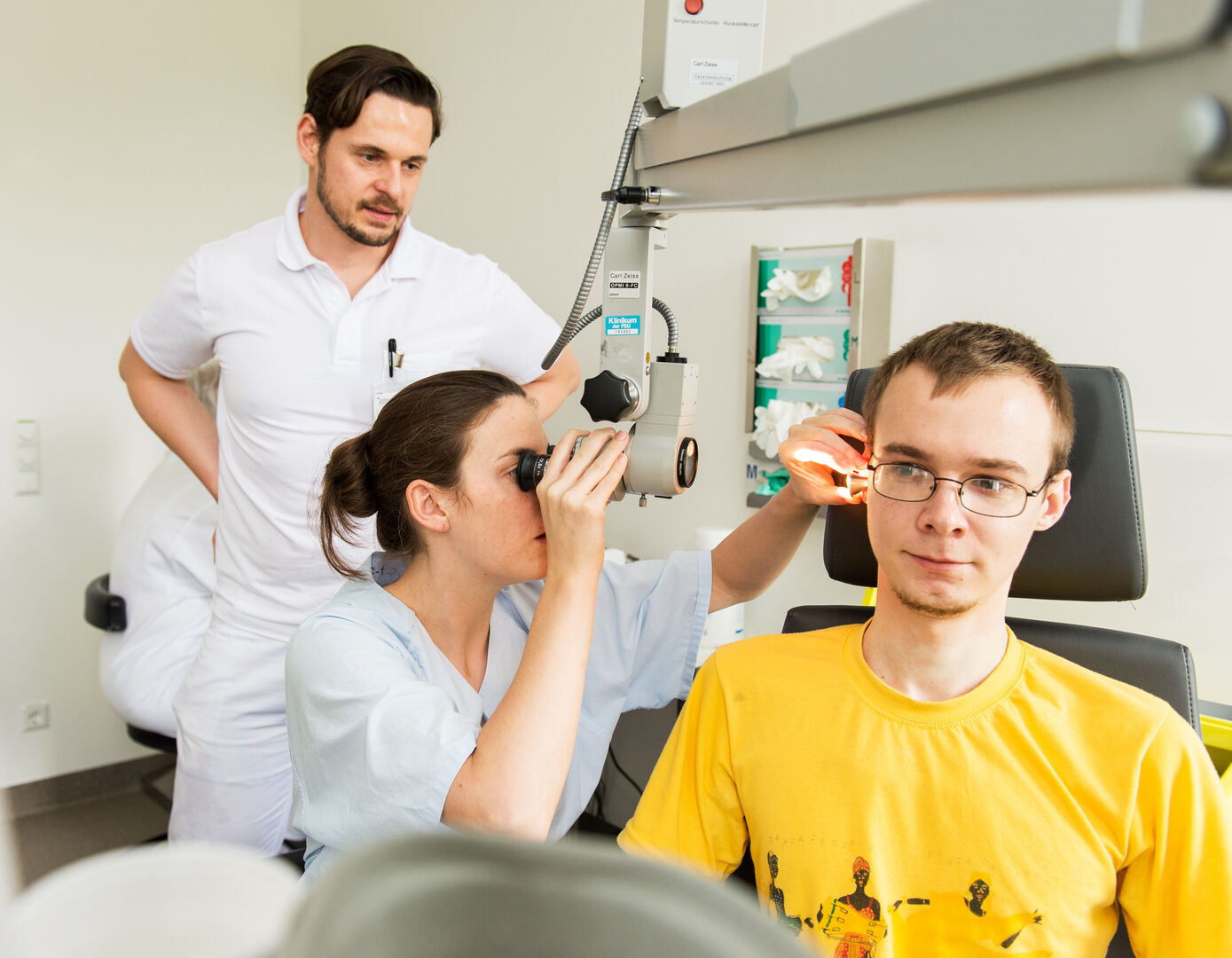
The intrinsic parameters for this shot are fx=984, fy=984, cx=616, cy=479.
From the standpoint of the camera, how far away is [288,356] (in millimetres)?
→ 1970

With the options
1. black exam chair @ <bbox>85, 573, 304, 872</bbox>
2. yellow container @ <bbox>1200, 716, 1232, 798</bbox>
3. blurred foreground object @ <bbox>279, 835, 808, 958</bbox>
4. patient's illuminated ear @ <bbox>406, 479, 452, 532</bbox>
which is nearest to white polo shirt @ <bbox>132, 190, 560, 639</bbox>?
patient's illuminated ear @ <bbox>406, 479, 452, 532</bbox>

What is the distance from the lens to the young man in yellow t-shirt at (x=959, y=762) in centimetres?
118

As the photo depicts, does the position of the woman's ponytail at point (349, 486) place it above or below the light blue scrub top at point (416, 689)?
above

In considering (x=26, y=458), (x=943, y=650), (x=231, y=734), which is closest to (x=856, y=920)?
(x=943, y=650)

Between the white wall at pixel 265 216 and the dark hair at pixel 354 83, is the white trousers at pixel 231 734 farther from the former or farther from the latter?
the dark hair at pixel 354 83

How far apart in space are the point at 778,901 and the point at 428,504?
0.72 m

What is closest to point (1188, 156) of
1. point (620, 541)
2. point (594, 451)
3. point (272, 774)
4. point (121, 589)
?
point (594, 451)

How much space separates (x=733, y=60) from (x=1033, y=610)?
4.67 ft

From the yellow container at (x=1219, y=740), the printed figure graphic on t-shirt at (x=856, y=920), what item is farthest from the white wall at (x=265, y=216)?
the printed figure graphic on t-shirt at (x=856, y=920)

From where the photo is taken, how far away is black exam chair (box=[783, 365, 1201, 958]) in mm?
1327

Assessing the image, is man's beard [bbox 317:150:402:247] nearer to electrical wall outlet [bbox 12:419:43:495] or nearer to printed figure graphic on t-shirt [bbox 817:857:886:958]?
printed figure graphic on t-shirt [bbox 817:857:886:958]

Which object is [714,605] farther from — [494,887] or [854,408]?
[494,887]

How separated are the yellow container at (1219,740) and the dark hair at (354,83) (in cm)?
181

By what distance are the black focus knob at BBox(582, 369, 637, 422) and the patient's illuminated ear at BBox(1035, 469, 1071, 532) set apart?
1.80 feet
